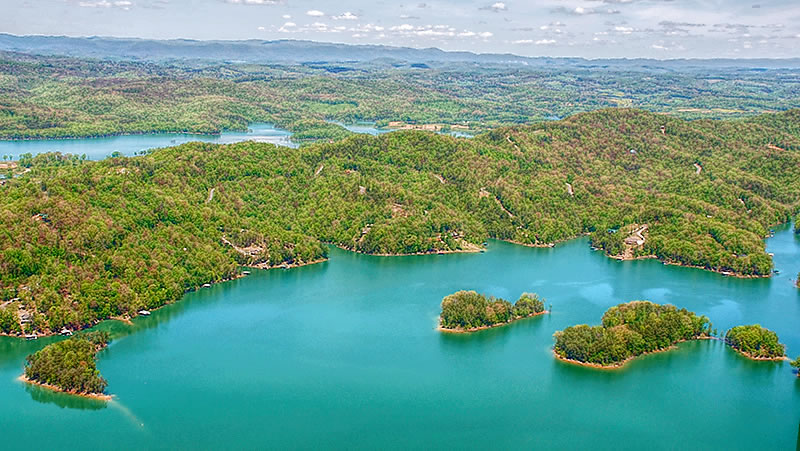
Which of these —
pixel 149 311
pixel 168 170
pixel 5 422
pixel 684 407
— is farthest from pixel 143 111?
pixel 684 407

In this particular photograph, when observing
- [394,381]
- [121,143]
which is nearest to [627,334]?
[394,381]

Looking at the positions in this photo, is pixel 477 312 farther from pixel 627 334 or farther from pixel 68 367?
pixel 68 367

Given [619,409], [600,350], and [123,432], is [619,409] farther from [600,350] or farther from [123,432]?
[123,432]

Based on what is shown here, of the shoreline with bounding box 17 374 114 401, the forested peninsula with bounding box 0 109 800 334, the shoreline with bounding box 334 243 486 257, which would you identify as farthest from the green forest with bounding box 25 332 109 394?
the shoreline with bounding box 334 243 486 257

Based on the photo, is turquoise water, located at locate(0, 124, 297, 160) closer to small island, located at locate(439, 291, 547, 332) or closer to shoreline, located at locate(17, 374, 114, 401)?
shoreline, located at locate(17, 374, 114, 401)

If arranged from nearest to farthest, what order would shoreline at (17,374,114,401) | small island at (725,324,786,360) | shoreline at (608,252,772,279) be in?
shoreline at (17,374,114,401)
small island at (725,324,786,360)
shoreline at (608,252,772,279)
